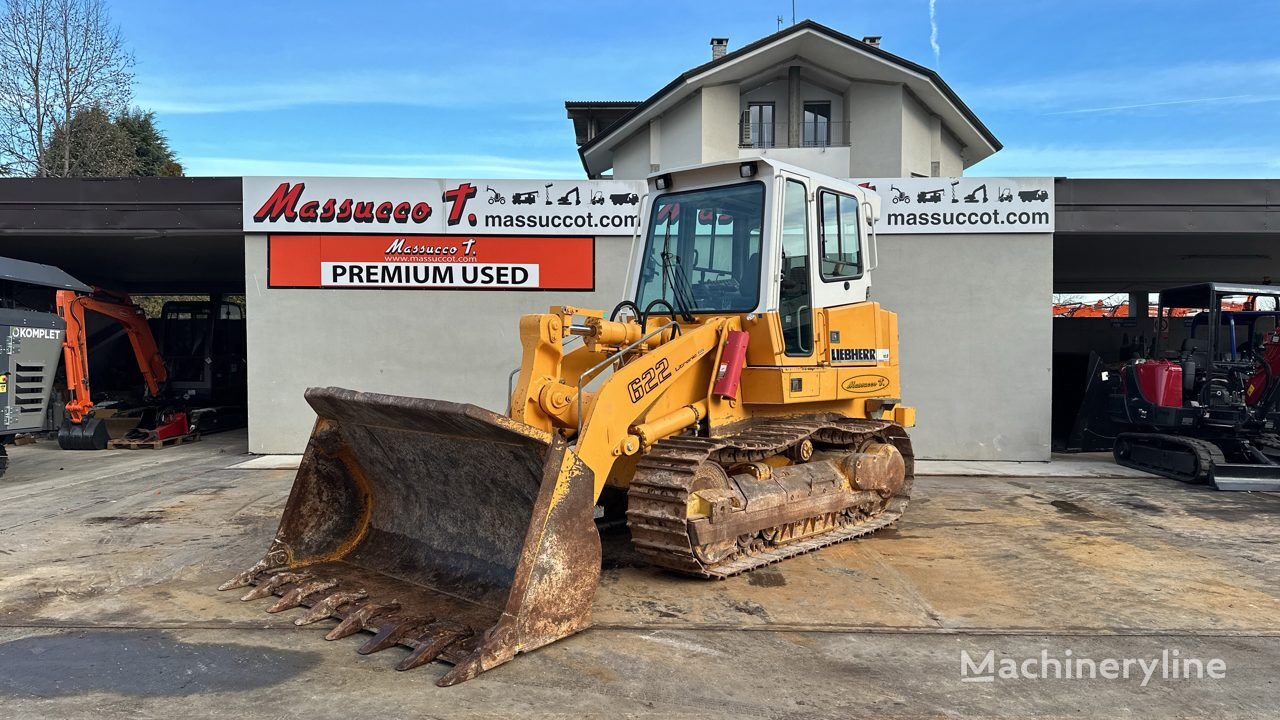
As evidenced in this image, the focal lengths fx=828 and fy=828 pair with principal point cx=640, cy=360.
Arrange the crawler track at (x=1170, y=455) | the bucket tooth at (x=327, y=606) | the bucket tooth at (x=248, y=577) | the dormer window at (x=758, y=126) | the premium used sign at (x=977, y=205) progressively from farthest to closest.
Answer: the dormer window at (x=758, y=126)
the premium used sign at (x=977, y=205)
the crawler track at (x=1170, y=455)
the bucket tooth at (x=248, y=577)
the bucket tooth at (x=327, y=606)

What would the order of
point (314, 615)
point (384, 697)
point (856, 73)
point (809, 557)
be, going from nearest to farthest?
1. point (384, 697)
2. point (314, 615)
3. point (809, 557)
4. point (856, 73)

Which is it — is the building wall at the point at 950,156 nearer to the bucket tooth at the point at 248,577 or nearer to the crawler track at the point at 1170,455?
the crawler track at the point at 1170,455

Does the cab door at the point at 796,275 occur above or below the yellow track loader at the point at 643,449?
above

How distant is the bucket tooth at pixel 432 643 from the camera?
13.6 ft

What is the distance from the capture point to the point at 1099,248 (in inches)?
621

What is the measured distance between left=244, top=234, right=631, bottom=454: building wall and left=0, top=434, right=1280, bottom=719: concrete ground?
454 cm

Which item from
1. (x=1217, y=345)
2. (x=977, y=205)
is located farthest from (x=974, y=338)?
(x=1217, y=345)

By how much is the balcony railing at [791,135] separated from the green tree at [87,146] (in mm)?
21591

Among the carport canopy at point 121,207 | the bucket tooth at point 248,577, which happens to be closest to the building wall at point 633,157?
the carport canopy at point 121,207

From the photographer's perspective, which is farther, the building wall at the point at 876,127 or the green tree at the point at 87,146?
the green tree at the point at 87,146

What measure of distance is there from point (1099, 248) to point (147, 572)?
1614 cm

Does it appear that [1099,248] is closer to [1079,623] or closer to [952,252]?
[952,252]

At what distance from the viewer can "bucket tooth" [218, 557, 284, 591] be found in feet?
18.3

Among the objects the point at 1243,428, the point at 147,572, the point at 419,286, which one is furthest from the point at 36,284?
the point at 1243,428
